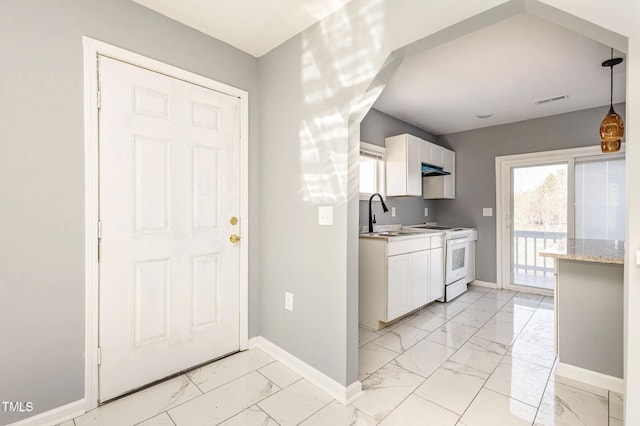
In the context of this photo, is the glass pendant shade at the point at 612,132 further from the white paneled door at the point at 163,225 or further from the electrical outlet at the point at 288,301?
the white paneled door at the point at 163,225

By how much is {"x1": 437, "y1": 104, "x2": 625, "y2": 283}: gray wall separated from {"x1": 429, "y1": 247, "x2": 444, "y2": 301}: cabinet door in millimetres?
1351

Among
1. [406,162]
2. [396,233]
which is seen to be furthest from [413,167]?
[396,233]

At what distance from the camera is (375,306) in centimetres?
292

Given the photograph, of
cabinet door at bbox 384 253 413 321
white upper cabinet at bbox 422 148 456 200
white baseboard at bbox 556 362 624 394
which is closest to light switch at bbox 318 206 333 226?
cabinet door at bbox 384 253 413 321

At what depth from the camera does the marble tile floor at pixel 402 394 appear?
163 cm

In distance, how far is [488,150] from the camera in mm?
4488

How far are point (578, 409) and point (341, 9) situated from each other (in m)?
2.84

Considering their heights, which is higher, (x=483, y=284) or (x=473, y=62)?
(x=473, y=62)

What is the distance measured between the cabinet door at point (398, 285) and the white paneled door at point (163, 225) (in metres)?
1.45

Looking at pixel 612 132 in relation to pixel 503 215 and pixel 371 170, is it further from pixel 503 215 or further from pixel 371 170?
pixel 503 215

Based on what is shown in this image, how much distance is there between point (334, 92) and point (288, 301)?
1553mm

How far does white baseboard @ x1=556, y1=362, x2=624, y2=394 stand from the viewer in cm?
188

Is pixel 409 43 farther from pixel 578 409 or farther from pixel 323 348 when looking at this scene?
pixel 578 409

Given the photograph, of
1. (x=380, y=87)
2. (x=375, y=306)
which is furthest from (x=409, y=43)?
(x=375, y=306)
